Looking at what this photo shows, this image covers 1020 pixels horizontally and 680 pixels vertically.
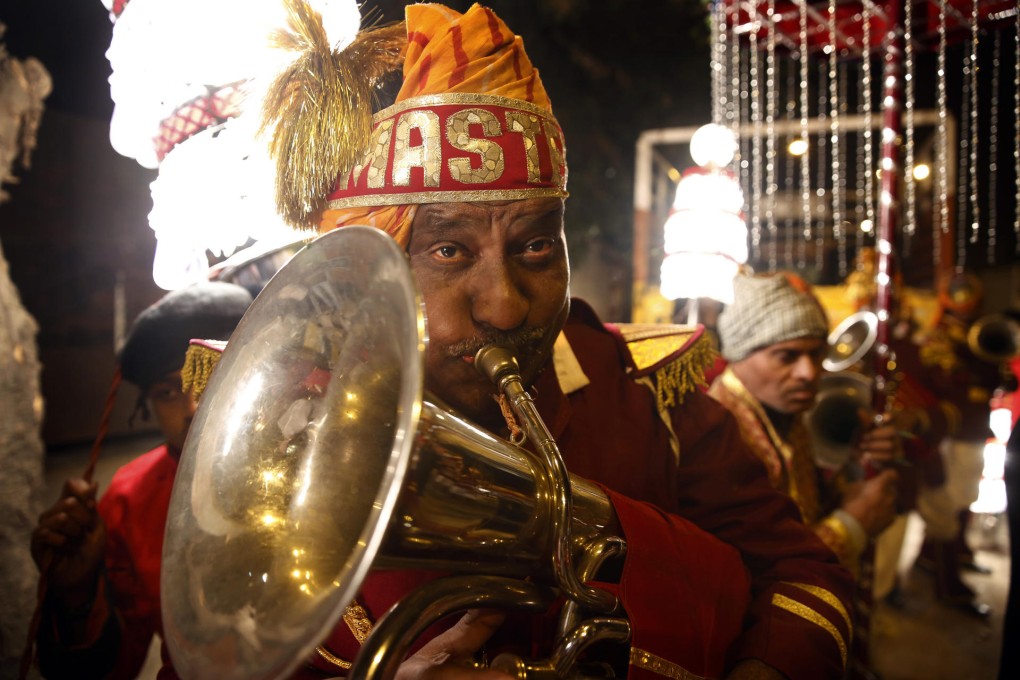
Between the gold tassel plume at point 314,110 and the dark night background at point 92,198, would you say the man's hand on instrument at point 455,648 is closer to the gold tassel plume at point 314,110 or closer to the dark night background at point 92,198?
the gold tassel plume at point 314,110

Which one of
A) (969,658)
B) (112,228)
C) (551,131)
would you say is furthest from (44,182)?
(969,658)

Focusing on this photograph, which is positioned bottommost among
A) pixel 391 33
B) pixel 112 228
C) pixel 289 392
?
pixel 289 392

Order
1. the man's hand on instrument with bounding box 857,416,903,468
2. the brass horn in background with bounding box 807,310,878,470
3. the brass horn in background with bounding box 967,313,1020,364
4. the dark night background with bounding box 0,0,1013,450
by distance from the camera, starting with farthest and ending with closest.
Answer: the brass horn in background with bounding box 967,313,1020,364, the brass horn in background with bounding box 807,310,878,470, the man's hand on instrument with bounding box 857,416,903,468, the dark night background with bounding box 0,0,1013,450

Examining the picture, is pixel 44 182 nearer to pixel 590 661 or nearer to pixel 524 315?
pixel 524 315

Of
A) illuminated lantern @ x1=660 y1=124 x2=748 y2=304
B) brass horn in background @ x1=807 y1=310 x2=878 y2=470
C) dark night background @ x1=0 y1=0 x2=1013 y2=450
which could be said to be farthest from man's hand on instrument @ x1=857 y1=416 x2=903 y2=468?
illuminated lantern @ x1=660 y1=124 x2=748 y2=304

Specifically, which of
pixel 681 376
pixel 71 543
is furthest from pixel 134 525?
pixel 681 376

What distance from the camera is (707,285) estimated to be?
3.43m

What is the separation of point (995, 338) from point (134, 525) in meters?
5.73

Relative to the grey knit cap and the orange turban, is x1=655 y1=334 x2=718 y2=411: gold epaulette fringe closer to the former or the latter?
the orange turban

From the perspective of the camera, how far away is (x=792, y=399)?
2445 mm

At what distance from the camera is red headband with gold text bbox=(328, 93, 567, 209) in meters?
1.00

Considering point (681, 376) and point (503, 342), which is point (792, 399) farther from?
point (503, 342)

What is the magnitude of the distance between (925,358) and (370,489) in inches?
209

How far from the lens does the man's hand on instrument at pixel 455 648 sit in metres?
0.89
